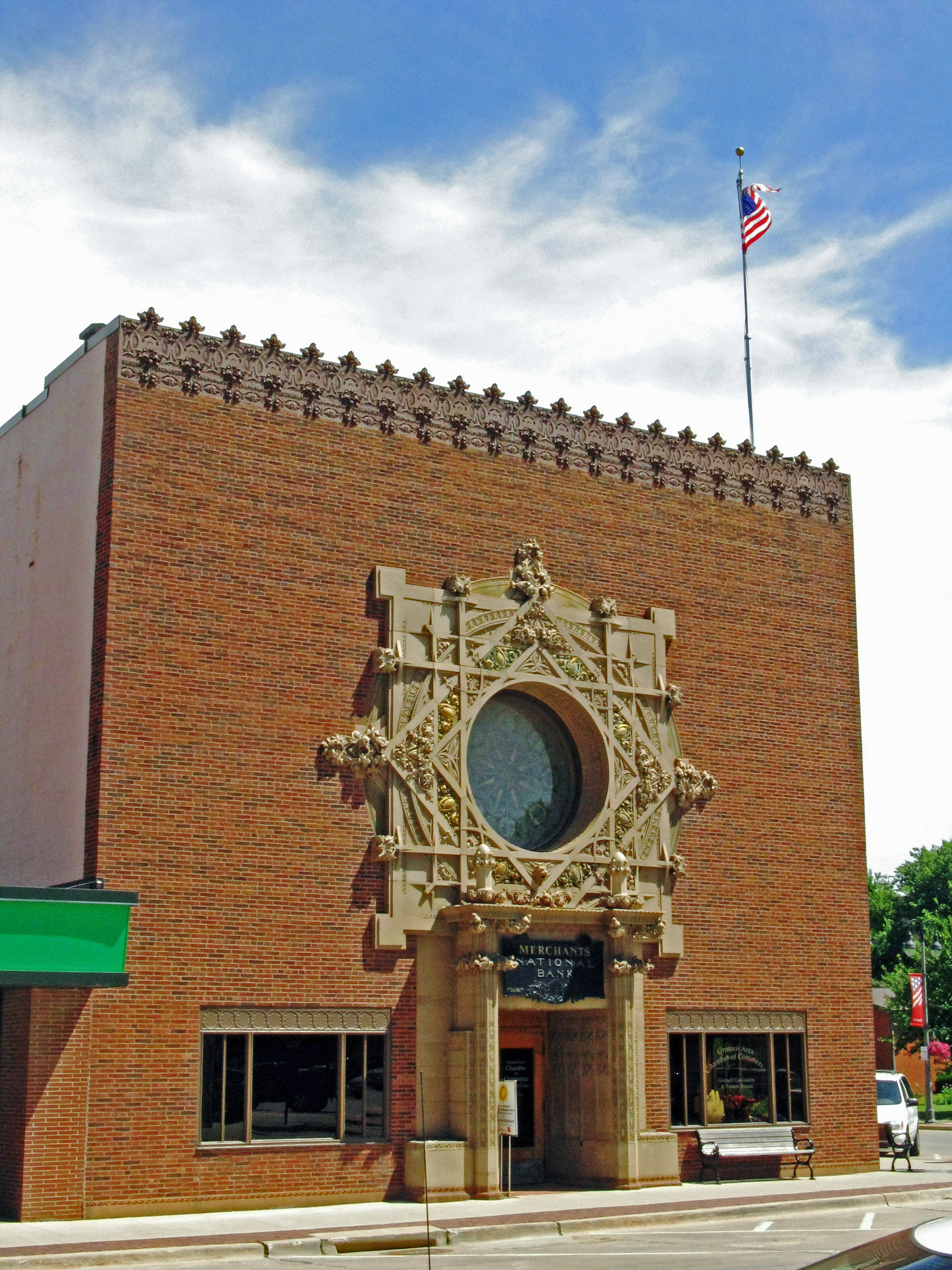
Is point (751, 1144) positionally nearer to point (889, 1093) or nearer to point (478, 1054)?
point (478, 1054)

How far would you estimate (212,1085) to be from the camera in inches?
808

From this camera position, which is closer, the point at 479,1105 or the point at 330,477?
the point at 479,1105

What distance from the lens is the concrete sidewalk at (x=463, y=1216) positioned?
17.3 m

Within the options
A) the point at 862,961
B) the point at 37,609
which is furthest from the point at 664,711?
the point at 37,609

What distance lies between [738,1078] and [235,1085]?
881 centimetres

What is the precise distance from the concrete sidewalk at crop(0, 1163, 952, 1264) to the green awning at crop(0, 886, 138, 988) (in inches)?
113

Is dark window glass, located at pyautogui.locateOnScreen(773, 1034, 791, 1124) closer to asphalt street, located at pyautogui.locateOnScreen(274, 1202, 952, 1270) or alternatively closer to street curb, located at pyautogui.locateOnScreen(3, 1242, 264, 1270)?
asphalt street, located at pyautogui.locateOnScreen(274, 1202, 952, 1270)

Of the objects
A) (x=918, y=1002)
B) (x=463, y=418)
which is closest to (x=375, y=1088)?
(x=463, y=418)

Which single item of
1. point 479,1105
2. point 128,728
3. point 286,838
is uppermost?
point 128,728

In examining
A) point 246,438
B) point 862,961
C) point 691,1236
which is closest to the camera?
point 691,1236

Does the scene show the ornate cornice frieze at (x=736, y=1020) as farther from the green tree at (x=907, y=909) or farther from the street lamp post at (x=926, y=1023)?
the green tree at (x=907, y=909)

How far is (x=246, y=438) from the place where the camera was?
73.9ft

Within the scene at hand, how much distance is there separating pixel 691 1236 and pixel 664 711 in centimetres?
889

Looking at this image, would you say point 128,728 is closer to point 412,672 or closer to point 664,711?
point 412,672
